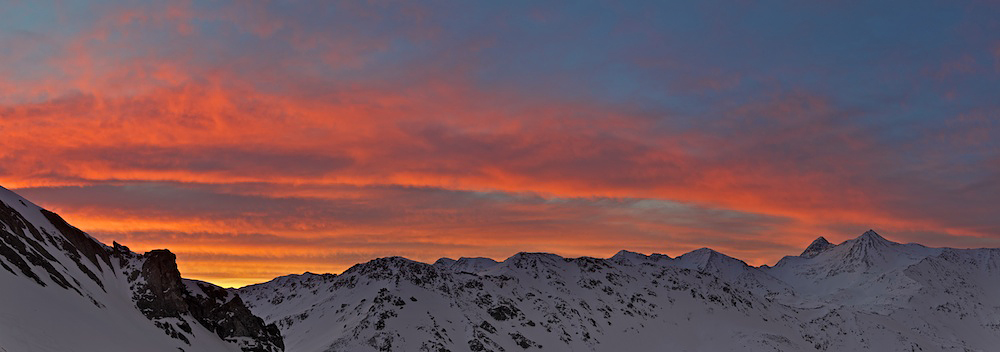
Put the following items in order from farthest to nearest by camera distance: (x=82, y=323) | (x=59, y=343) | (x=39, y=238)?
(x=39, y=238)
(x=82, y=323)
(x=59, y=343)

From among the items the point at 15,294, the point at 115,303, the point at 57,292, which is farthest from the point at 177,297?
the point at 15,294

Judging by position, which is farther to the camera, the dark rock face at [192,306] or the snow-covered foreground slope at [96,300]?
the dark rock face at [192,306]

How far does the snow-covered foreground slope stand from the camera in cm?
7350

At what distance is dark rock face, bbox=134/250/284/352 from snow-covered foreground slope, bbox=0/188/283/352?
0.18m

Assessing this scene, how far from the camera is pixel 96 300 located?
9675 centimetres

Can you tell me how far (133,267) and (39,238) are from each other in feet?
86.9

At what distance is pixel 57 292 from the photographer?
84.4 meters

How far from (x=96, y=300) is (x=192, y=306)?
3580 cm

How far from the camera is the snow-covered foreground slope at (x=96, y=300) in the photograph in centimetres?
7350

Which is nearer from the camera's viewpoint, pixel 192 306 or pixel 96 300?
pixel 96 300

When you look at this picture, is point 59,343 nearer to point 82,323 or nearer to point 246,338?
point 82,323

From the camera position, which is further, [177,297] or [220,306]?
[220,306]

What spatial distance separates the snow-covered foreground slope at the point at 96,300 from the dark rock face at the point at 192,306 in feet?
0.60

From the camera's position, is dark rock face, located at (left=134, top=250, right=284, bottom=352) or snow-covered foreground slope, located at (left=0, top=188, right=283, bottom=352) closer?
snow-covered foreground slope, located at (left=0, top=188, right=283, bottom=352)
